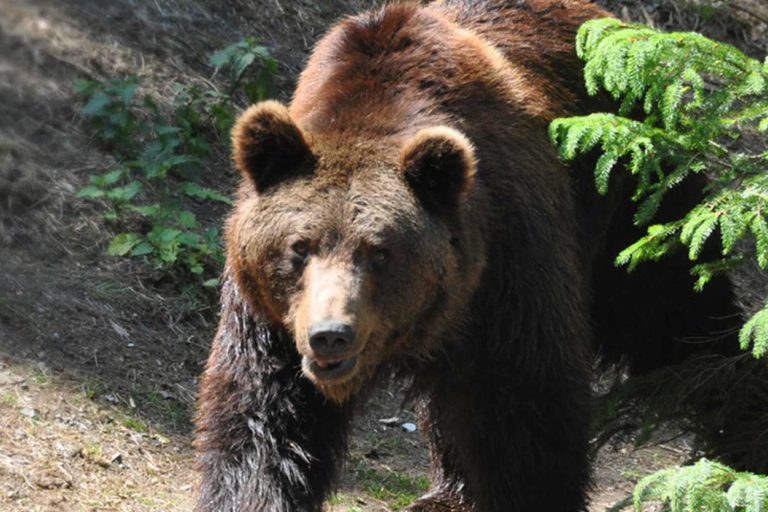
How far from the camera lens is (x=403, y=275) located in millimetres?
5480

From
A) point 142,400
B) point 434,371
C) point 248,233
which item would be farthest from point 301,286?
point 142,400

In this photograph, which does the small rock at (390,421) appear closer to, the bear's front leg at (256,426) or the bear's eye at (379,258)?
the bear's front leg at (256,426)

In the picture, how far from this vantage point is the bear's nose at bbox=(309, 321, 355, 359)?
502 centimetres

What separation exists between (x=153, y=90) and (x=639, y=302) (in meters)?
4.48

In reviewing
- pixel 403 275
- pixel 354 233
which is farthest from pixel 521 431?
pixel 354 233

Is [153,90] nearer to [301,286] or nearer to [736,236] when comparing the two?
[301,286]

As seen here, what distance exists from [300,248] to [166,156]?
4091mm

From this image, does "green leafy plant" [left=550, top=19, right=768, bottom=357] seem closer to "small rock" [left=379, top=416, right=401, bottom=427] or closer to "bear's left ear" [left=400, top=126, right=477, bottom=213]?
"bear's left ear" [left=400, top=126, right=477, bottom=213]

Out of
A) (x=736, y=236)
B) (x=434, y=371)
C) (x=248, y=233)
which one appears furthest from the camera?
(x=434, y=371)

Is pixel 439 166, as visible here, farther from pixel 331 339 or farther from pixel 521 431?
pixel 521 431

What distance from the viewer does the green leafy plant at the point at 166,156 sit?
8828 millimetres

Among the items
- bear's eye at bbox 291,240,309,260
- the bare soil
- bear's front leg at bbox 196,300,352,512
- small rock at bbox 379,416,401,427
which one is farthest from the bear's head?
small rock at bbox 379,416,401,427

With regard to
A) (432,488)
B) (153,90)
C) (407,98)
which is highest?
(407,98)

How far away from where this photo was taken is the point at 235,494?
588 cm
